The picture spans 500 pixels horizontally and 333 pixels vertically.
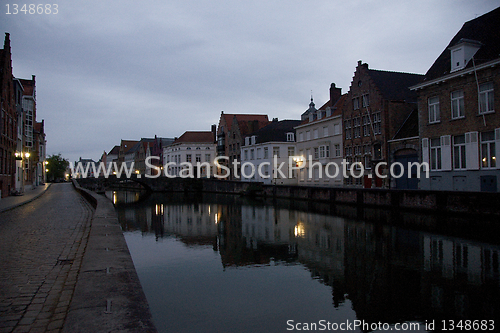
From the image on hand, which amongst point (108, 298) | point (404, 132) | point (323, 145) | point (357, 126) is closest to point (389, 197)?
point (404, 132)

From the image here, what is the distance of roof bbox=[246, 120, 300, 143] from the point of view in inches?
2084

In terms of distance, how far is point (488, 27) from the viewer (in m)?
23.5

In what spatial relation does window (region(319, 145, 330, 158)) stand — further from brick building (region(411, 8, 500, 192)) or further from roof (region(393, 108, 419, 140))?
brick building (region(411, 8, 500, 192))

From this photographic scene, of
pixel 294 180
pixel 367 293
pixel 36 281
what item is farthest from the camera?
pixel 294 180

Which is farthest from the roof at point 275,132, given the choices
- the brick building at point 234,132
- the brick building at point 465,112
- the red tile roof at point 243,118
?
the brick building at point 465,112

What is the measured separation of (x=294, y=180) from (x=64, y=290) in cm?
4679

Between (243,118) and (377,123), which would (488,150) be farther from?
(243,118)

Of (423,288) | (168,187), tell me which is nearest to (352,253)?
(423,288)

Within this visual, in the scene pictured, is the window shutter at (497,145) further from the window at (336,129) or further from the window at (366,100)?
the window at (336,129)

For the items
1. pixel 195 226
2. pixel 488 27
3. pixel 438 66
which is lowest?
pixel 195 226

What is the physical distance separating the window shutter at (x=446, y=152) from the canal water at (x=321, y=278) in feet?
25.9

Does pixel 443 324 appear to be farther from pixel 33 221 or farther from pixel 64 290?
pixel 33 221

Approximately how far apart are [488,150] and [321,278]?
17.6 meters

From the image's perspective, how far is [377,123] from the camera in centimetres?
3416
